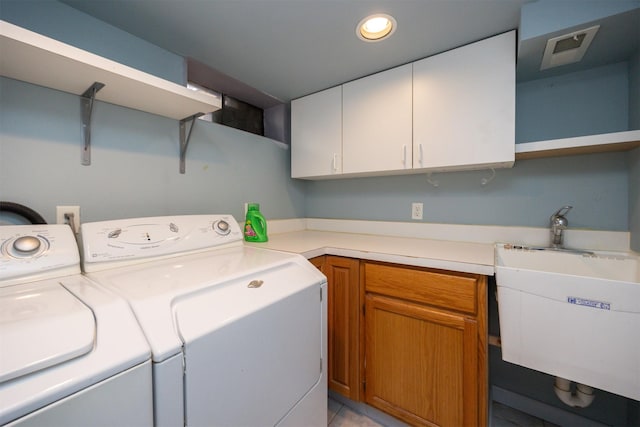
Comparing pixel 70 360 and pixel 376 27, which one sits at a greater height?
pixel 376 27

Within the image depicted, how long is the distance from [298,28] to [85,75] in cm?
96

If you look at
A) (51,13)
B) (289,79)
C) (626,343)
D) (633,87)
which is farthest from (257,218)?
(633,87)

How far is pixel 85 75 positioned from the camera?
3.17ft

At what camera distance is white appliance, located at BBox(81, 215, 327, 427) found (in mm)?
643

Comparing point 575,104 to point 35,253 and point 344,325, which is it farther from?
point 35,253

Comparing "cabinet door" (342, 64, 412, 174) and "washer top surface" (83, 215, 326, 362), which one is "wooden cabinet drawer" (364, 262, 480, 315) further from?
"cabinet door" (342, 64, 412, 174)

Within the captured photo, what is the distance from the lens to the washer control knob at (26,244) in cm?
83

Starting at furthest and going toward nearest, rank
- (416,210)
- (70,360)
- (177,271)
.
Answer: (416,210) < (177,271) < (70,360)

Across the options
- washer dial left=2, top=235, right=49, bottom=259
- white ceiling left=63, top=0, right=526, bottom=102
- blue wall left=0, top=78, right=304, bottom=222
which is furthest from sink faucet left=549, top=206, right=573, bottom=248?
washer dial left=2, top=235, right=49, bottom=259

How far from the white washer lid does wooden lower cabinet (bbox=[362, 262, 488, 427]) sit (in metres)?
1.16

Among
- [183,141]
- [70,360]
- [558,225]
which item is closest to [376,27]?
[183,141]

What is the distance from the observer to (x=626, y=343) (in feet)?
2.81

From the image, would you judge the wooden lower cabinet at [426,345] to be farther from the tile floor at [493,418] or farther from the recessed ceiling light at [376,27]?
the recessed ceiling light at [376,27]

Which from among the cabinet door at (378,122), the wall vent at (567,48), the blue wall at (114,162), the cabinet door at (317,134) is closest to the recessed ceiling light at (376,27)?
the cabinet door at (378,122)
